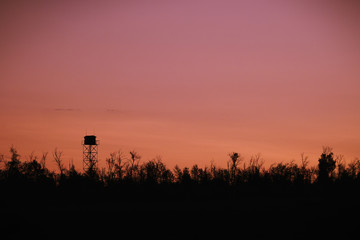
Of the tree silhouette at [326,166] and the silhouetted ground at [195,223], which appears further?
the tree silhouette at [326,166]

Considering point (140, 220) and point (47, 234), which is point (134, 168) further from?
point (47, 234)

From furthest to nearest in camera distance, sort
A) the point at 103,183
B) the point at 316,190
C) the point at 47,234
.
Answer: the point at 103,183, the point at 316,190, the point at 47,234

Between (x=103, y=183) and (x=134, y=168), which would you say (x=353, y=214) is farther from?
(x=134, y=168)

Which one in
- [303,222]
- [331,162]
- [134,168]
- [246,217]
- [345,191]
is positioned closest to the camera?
[303,222]

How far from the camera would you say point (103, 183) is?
203 feet

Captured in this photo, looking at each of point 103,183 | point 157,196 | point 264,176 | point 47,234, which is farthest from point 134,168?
point 47,234

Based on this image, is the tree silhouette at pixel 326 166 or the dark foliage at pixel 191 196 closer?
the dark foliage at pixel 191 196

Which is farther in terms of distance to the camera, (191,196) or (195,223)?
(191,196)

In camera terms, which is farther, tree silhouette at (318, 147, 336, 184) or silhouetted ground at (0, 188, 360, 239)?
tree silhouette at (318, 147, 336, 184)

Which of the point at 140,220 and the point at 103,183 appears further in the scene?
the point at 103,183

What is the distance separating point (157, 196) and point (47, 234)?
29.1 m

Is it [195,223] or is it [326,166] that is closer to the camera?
[195,223]

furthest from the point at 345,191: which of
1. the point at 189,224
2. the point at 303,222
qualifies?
the point at 189,224

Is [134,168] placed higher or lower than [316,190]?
higher
